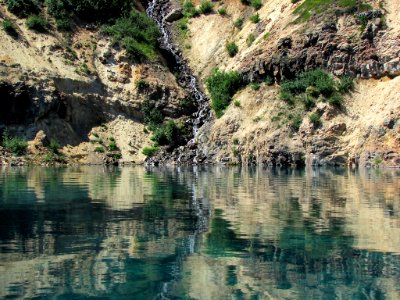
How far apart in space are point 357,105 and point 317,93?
3461 mm

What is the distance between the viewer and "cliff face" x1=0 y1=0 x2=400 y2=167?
48.2 m

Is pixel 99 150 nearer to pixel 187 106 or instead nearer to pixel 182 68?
pixel 187 106

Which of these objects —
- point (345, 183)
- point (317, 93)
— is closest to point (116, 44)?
point (317, 93)

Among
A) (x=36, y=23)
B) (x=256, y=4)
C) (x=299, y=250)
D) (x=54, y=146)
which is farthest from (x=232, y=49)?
(x=299, y=250)

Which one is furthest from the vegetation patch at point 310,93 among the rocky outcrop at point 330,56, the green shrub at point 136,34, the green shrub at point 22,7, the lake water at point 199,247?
the lake water at point 199,247

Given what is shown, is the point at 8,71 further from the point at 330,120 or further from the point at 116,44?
the point at 330,120

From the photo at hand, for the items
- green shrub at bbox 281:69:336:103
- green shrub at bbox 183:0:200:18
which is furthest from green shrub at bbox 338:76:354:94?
green shrub at bbox 183:0:200:18

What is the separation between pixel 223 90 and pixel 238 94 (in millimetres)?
1673

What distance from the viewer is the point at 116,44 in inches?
2463

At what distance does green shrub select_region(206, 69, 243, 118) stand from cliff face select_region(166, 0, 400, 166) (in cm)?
85

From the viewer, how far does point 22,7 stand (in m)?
61.5

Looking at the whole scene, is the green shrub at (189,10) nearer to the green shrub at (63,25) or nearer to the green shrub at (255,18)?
the green shrub at (255,18)

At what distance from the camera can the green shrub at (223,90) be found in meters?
56.5

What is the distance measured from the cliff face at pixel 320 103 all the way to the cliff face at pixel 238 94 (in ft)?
0.29
